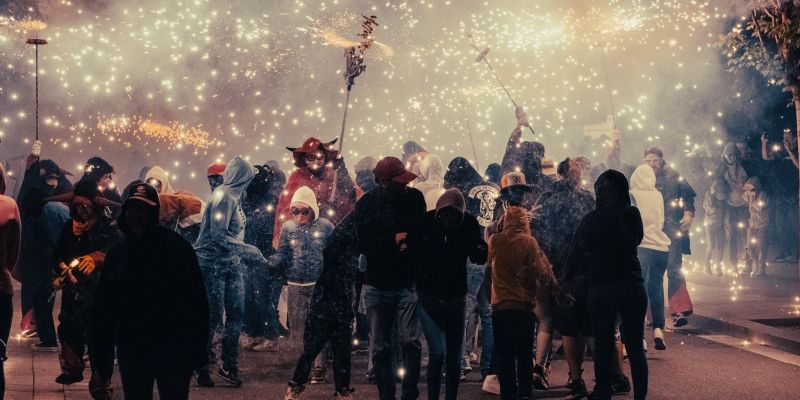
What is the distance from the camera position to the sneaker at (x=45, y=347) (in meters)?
Result: 9.78

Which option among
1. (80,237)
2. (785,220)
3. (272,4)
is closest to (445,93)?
(272,4)

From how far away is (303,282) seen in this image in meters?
8.54

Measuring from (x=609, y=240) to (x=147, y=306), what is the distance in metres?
3.55

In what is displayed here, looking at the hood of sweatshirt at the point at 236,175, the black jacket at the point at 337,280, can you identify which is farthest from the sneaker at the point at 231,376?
the hood of sweatshirt at the point at 236,175

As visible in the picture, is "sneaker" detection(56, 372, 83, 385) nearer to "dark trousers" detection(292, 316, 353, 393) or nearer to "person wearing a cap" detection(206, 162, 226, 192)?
"dark trousers" detection(292, 316, 353, 393)

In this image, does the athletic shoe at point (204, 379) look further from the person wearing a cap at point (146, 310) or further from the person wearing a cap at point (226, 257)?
the person wearing a cap at point (146, 310)

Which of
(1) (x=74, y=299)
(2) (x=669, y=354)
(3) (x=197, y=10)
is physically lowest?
(2) (x=669, y=354)

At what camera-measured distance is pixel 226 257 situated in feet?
27.3

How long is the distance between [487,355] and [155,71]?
17.5 meters

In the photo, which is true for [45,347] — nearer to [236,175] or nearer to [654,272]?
[236,175]

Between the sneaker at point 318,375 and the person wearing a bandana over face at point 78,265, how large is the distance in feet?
6.42

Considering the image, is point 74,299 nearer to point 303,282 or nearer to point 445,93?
point 303,282

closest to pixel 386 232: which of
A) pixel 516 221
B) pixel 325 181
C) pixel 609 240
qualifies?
pixel 516 221

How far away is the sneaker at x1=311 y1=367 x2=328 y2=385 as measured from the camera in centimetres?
841
